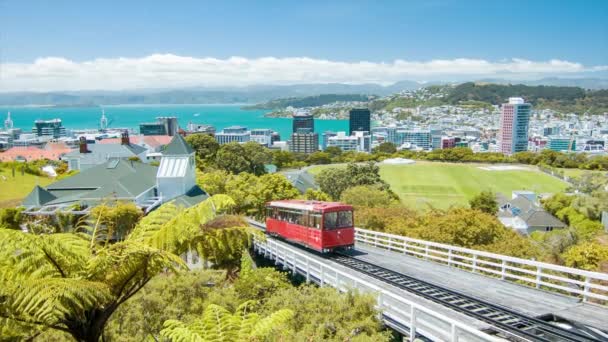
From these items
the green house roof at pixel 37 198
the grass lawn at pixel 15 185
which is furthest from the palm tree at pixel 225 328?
the grass lawn at pixel 15 185

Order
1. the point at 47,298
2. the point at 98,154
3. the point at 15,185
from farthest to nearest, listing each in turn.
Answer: the point at 98,154, the point at 15,185, the point at 47,298

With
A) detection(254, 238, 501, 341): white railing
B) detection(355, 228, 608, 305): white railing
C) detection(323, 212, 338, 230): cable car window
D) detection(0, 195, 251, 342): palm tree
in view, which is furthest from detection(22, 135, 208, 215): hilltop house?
detection(0, 195, 251, 342): palm tree

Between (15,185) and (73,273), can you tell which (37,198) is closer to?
(15,185)

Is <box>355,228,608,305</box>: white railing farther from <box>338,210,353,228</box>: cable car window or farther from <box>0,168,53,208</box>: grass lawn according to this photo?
<box>0,168,53,208</box>: grass lawn

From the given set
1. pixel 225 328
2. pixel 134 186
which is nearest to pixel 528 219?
pixel 134 186

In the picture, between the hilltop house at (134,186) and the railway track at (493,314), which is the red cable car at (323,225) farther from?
the hilltop house at (134,186)

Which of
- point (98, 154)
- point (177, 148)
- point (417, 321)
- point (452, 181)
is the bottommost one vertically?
point (452, 181)

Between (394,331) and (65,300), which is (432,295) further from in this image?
(65,300)
